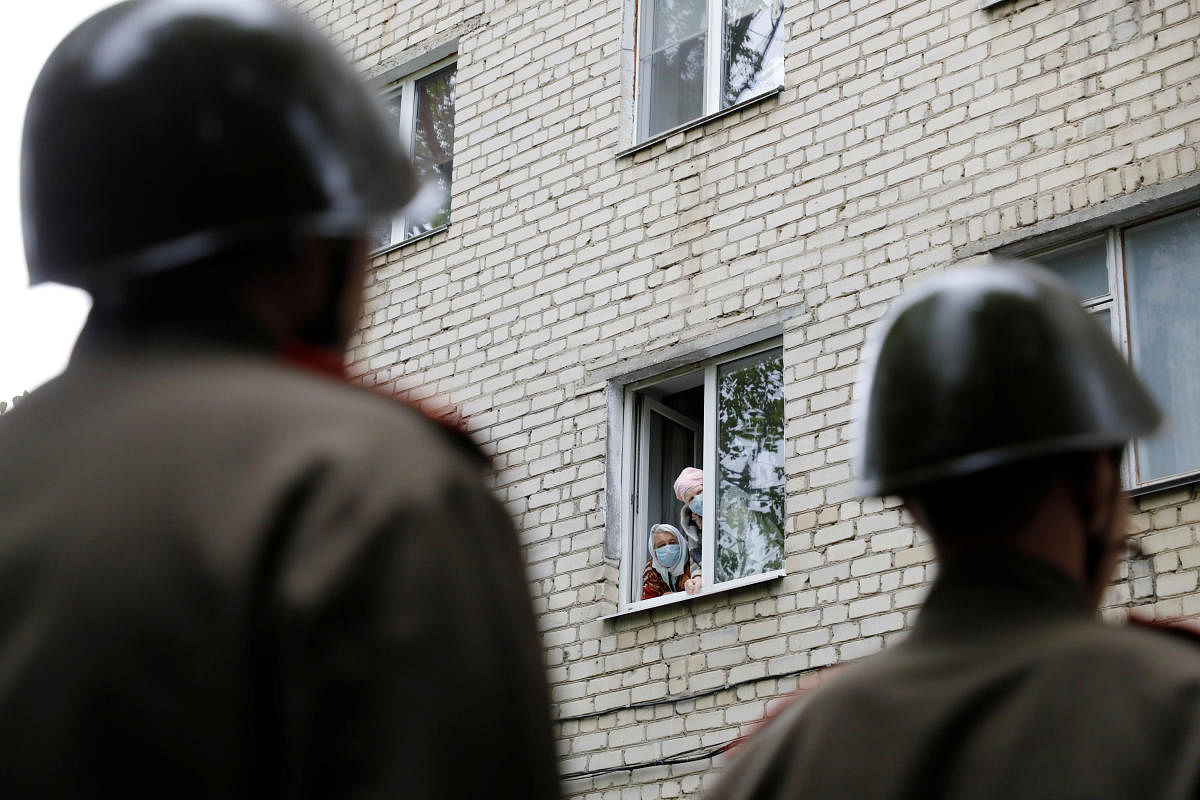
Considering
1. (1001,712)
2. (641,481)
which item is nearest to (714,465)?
(641,481)

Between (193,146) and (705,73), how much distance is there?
9.27 meters

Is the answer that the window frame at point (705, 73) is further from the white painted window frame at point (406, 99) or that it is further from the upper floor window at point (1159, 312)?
the upper floor window at point (1159, 312)

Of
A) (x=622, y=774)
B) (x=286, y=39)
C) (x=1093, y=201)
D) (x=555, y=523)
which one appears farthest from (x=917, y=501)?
(x=555, y=523)

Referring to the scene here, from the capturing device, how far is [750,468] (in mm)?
9406

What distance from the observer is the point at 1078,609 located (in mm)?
1914

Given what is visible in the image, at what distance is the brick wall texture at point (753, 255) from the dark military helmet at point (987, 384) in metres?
5.80

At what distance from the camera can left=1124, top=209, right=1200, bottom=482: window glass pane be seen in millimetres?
7980

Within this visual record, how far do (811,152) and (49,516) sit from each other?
8558 mm

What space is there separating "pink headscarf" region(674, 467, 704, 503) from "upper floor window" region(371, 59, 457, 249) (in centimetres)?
276

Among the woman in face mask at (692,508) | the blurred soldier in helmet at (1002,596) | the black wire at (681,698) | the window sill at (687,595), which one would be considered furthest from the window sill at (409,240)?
the blurred soldier in helmet at (1002,596)

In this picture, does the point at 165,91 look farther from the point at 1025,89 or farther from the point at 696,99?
the point at 696,99

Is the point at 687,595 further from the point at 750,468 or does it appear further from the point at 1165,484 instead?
the point at 1165,484

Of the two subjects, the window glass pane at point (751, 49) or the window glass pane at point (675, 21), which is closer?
the window glass pane at point (751, 49)

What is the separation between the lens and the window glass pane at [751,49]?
1018 cm
